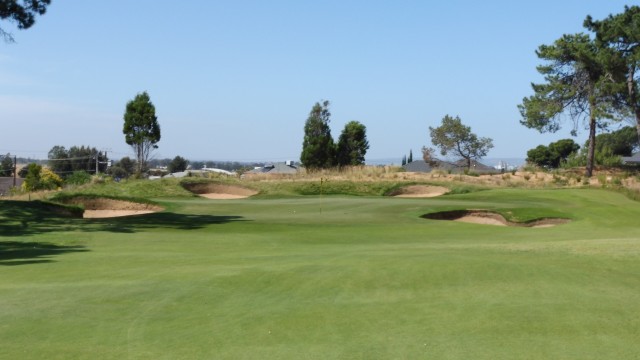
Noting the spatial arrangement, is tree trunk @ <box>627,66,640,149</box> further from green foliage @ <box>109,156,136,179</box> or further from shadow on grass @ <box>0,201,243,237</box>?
green foliage @ <box>109,156,136,179</box>

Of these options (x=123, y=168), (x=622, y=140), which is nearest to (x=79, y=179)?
(x=123, y=168)

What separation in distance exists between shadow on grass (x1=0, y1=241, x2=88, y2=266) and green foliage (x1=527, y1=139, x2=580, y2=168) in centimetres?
9736

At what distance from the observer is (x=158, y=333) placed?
317 inches

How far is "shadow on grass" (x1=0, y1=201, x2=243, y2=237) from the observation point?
23500mm

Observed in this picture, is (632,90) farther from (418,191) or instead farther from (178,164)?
(178,164)

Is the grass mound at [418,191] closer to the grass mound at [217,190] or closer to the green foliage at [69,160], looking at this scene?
the grass mound at [217,190]

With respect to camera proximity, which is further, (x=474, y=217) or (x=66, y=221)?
(x=474, y=217)

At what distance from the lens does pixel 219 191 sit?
4559cm

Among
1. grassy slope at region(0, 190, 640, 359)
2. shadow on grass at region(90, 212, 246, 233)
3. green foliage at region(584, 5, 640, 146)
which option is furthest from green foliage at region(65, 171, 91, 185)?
green foliage at region(584, 5, 640, 146)

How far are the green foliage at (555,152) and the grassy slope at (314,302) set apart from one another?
97.5 m

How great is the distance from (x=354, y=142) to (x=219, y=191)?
34.5 metres

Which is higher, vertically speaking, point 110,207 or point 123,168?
point 123,168

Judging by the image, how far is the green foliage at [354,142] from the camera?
7646 centimetres

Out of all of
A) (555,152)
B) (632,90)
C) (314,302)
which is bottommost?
(314,302)
